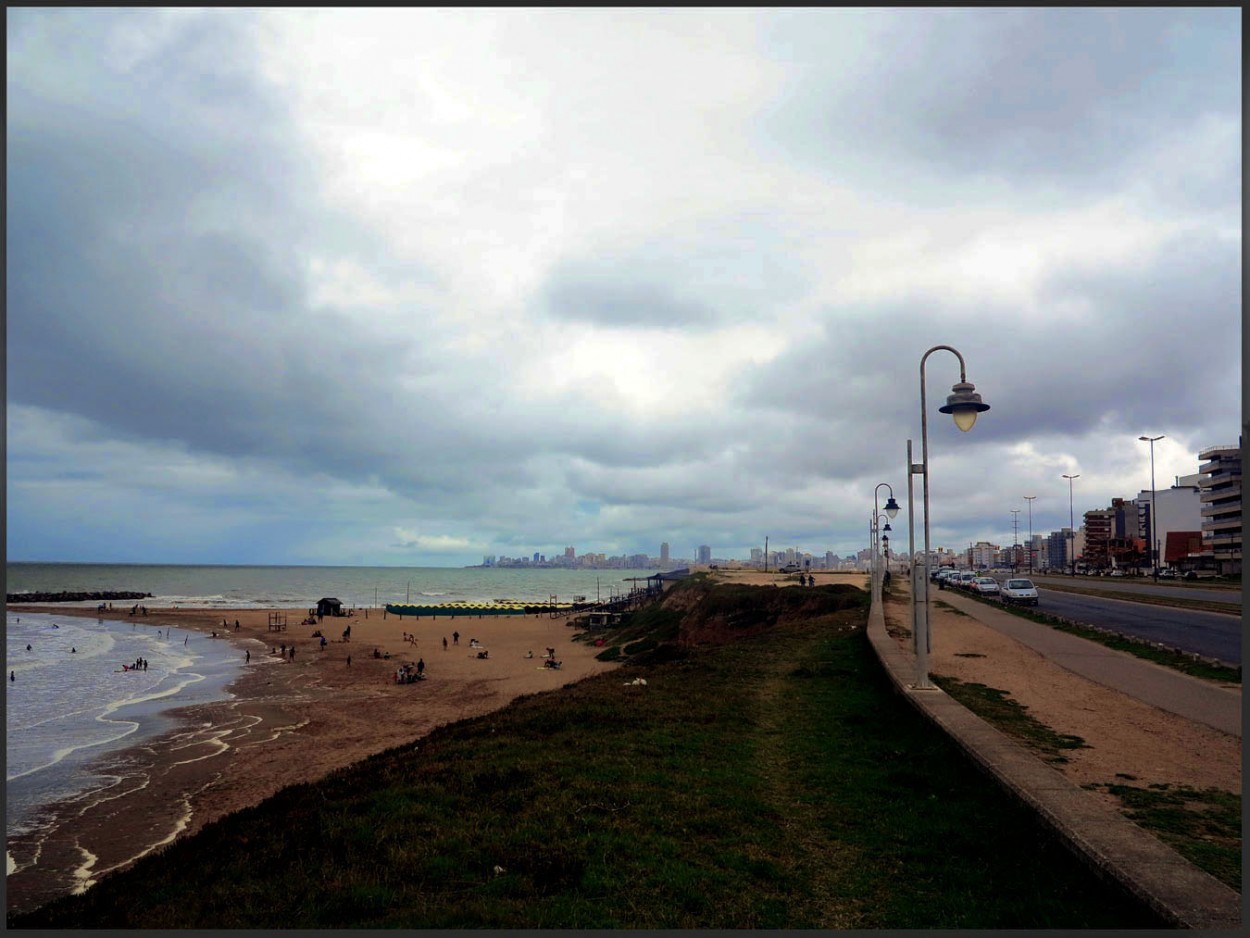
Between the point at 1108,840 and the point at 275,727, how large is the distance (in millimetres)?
27458

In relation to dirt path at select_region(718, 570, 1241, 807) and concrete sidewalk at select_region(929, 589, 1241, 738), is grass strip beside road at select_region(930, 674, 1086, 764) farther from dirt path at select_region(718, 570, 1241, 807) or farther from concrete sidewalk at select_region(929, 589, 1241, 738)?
concrete sidewalk at select_region(929, 589, 1241, 738)

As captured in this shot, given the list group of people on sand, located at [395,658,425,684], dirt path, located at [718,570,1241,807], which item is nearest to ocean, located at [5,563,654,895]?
group of people on sand, located at [395,658,425,684]

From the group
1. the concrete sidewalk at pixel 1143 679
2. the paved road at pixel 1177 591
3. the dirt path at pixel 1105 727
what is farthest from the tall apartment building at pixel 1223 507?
the dirt path at pixel 1105 727

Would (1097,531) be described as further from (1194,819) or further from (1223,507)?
(1194,819)

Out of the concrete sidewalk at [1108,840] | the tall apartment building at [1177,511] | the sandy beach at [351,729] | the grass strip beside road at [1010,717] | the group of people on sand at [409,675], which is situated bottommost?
the group of people on sand at [409,675]

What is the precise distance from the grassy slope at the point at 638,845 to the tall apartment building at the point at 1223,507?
104280 mm

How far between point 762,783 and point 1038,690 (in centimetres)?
910

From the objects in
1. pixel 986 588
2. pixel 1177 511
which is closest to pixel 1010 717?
pixel 986 588

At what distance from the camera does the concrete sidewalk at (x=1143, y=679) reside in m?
13.2

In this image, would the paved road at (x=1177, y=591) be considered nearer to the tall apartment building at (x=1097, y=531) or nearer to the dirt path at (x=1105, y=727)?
the dirt path at (x=1105, y=727)

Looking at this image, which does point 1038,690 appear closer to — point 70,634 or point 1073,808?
point 1073,808

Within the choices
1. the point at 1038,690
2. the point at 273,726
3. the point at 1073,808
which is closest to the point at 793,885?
the point at 1073,808

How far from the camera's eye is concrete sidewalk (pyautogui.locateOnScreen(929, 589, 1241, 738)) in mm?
13227

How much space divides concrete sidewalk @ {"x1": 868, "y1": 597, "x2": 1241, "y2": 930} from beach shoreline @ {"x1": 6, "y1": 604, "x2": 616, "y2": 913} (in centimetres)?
1483
